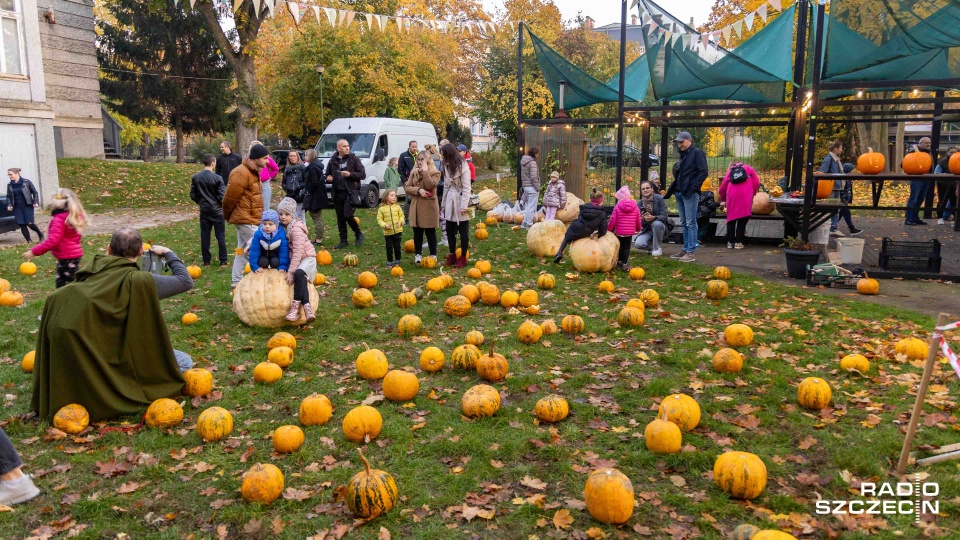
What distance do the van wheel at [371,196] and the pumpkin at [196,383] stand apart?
51.0ft

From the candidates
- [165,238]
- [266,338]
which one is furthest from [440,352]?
[165,238]

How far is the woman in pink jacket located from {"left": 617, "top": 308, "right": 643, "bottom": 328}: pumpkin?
636cm

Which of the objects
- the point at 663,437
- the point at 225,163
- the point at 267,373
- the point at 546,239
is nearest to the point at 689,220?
the point at 546,239

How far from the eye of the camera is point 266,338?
7.25 metres

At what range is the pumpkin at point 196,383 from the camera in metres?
5.52

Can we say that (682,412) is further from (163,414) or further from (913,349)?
(163,414)

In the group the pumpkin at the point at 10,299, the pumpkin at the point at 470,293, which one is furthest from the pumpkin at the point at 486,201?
the pumpkin at the point at 10,299

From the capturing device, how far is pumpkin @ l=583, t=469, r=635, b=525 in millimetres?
3555

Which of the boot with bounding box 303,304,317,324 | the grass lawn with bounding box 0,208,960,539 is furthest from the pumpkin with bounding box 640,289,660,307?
the boot with bounding box 303,304,317,324

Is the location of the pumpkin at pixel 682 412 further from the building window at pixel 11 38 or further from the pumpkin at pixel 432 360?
the building window at pixel 11 38

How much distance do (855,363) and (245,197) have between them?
8.30 metres

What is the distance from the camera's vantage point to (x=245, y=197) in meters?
9.71

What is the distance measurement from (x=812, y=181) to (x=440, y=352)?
26.2 feet

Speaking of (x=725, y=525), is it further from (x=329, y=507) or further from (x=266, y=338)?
(x=266, y=338)
